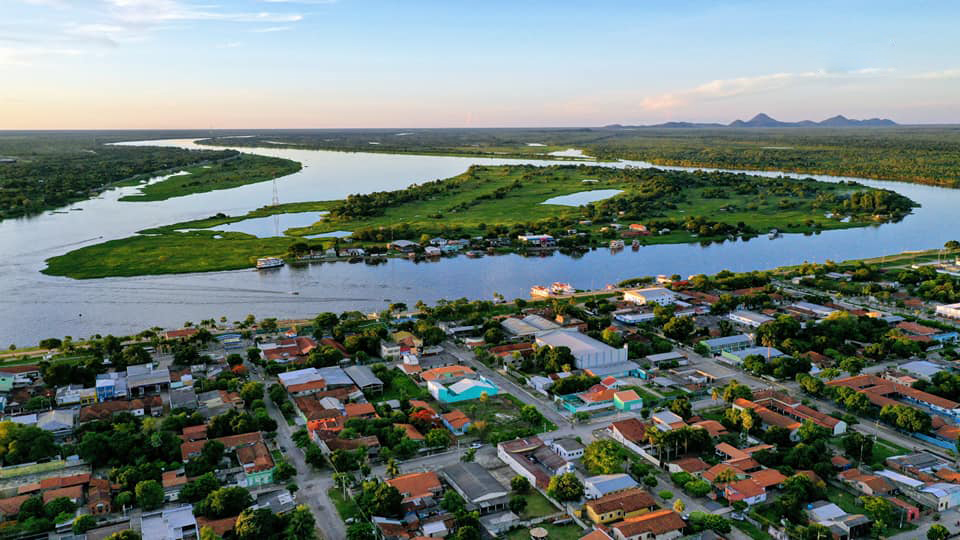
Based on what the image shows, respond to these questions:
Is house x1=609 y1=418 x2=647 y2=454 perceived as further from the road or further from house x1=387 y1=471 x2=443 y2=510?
the road

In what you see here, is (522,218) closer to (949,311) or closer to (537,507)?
(949,311)

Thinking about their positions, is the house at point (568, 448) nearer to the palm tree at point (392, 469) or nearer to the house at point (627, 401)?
the house at point (627, 401)

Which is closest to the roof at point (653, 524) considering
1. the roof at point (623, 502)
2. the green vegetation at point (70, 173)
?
the roof at point (623, 502)

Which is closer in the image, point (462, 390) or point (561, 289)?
point (462, 390)

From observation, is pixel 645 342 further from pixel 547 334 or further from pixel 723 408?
pixel 723 408

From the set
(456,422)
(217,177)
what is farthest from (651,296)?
(217,177)
